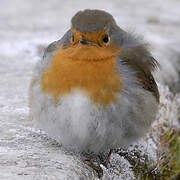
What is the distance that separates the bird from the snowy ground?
268 millimetres

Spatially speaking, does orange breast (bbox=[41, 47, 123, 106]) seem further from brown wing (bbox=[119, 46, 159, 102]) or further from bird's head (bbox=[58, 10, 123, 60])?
brown wing (bbox=[119, 46, 159, 102])

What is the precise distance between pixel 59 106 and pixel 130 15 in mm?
5186

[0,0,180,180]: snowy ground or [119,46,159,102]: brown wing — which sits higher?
[119,46,159,102]: brown wing

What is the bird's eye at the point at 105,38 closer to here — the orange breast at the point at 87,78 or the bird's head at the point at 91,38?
the bird's head at the point at 91,38

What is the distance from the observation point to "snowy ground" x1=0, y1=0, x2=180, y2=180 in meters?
3.27

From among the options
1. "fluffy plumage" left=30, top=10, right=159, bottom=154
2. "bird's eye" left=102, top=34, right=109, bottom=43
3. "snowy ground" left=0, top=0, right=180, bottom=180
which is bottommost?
"snowy ground" left=0, top=0, right=180, bottom=180

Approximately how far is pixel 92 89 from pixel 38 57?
2952 millimetres

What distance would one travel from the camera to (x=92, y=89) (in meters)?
3.21

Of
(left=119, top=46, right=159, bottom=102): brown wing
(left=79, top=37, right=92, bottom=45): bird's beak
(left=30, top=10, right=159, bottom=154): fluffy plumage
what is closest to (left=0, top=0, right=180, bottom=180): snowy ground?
(left=30, top=10, right=159, bottom=154): fluffy plumage

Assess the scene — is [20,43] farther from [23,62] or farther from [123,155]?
[123,155]

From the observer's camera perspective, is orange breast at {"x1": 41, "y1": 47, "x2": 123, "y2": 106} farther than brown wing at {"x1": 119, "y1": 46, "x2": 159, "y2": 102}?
No

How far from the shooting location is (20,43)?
6359 millimetres

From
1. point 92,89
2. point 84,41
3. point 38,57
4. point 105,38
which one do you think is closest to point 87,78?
point 92,89

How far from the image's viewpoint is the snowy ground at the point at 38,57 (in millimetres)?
3270
